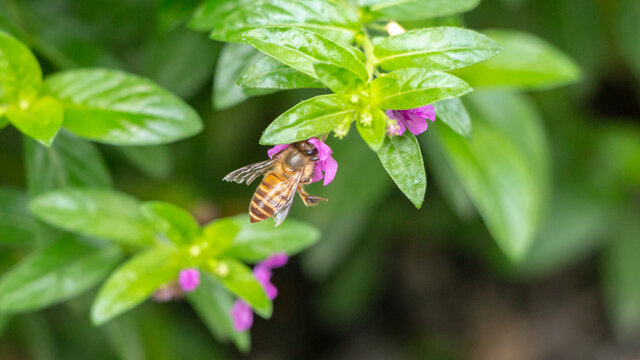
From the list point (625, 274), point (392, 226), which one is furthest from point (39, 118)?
point (625, 274)

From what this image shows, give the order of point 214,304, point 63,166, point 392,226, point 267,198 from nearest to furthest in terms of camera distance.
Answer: point 267,198, point 63,166, point 214,304, point 392,226

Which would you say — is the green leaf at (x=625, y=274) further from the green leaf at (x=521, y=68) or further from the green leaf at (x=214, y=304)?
the green leaf at (x=214, y=304)

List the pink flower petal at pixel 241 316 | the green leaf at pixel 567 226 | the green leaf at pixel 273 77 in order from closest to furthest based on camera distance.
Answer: the green leaf at pixel 273 77
the pink flower petal at pixel 241 316
the green leaf at pixel 567 226

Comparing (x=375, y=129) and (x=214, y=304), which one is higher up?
(x=375, y=129)

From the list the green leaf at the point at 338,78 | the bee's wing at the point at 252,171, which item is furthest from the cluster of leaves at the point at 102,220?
the green leaf at the point at 338,78

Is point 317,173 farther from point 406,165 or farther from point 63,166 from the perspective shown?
point 63,166
